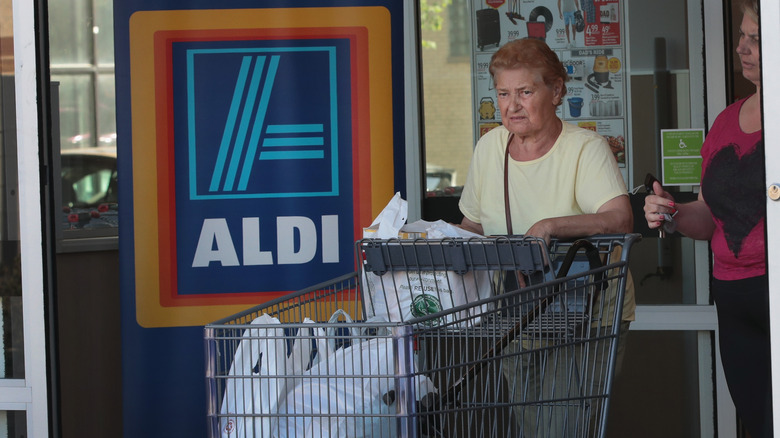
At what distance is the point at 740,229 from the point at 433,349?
1126 mm

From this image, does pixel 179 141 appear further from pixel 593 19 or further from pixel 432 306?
pixel 593 19

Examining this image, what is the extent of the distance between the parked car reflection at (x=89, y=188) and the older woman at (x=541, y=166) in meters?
2.79

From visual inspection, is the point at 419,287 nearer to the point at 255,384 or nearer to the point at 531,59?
the point at 255,384

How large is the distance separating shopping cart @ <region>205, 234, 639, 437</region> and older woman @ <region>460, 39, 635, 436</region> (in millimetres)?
139

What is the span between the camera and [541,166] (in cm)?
278

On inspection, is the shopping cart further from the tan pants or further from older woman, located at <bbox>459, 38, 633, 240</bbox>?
older woman, located at <bbox>459, 38, 633, 240</bbox>

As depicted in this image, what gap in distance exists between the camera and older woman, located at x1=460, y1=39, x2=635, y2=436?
267cm

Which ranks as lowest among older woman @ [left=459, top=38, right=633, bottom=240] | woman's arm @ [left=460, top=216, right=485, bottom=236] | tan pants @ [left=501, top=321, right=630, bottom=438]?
tan pants @ [left=501, top=321, right=630, bottom=438]

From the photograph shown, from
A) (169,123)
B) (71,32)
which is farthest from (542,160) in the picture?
(71,32)

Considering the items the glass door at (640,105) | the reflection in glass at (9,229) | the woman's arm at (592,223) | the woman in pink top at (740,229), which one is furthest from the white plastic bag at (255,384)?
the glass door at (640,105)

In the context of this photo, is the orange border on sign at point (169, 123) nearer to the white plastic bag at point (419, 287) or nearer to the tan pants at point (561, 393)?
the white plastic bag at point (419, 287)

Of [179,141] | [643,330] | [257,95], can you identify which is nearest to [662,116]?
[643,330]

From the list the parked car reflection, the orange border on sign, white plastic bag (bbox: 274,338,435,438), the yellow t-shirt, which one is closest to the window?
the parked car reflection

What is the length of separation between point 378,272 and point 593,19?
2359 millimetres
